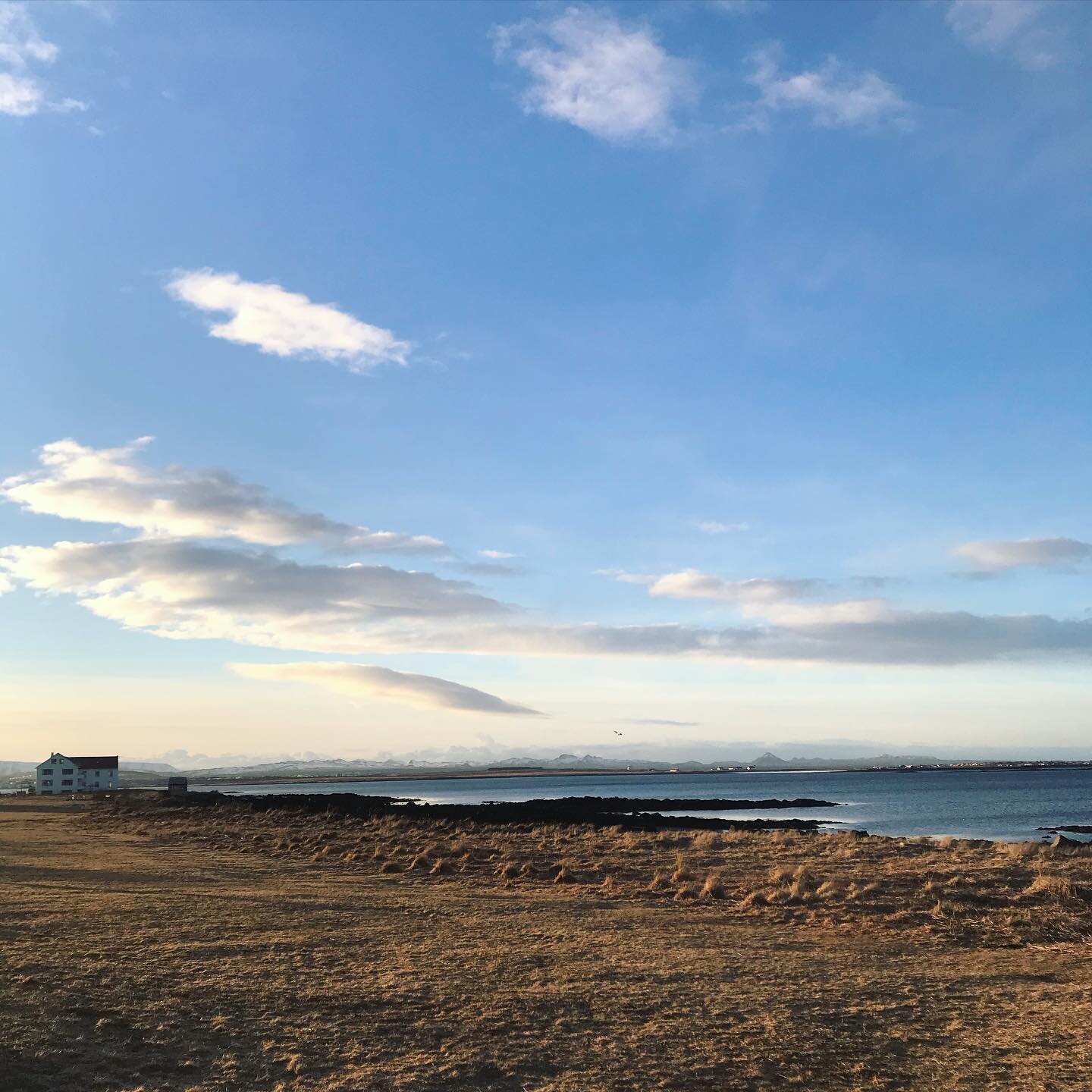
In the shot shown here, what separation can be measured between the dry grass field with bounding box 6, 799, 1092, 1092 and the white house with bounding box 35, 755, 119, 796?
108698mm

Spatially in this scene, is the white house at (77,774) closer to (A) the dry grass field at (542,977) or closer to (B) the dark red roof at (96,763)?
(B) the dark red roof at (96,763)

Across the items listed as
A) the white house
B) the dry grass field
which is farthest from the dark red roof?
the dry grass field

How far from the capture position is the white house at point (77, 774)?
11981 centimetres

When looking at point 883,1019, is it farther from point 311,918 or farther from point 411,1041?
point 311,918

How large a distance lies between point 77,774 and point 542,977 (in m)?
129

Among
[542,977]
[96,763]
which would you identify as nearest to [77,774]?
[96,763]

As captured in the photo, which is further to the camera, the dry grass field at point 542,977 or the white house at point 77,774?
the white house at point 77,774

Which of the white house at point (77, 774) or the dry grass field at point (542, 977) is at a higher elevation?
the dry grass field at point (542, 977)

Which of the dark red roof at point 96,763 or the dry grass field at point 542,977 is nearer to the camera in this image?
the dry grass field at point 542,977

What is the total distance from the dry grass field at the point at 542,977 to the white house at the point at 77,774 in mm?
108698

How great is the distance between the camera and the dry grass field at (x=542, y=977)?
9.00 metres

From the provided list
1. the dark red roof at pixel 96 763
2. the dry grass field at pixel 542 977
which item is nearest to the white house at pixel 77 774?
the dark red roof at pixel 96 763

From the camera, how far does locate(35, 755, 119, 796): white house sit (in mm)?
119812

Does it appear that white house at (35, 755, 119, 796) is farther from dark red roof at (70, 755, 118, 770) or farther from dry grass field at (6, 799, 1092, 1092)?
dry grass field at (6, 799, 1092, 1092)
